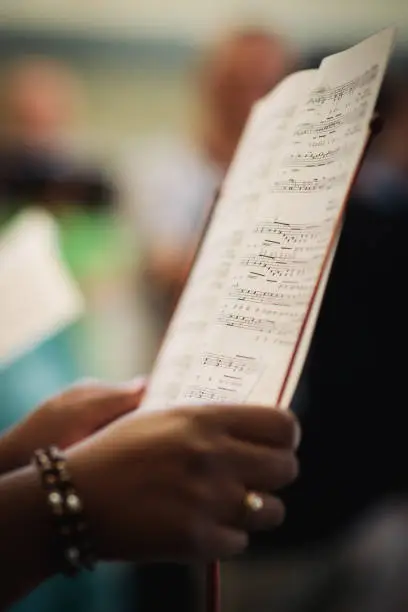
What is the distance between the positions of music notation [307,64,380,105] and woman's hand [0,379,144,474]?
274mm

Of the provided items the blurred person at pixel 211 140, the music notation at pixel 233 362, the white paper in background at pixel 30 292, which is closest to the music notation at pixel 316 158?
the music notation at pixel 233 362

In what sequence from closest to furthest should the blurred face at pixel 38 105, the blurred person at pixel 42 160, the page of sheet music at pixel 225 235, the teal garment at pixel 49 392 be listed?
the page of sheet music at pixel 225 235, the teal garment at pixel 49 392, the blurred person at pixel 42 160, the blurred face at pixel 38 105

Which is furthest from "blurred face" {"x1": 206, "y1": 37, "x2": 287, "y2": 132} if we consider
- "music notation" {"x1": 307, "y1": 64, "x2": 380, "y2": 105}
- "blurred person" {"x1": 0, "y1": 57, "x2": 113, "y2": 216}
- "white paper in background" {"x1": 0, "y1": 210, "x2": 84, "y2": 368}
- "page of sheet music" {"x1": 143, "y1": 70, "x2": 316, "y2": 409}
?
"music notation" {"x1": 307, "y1": 64, "x2": 380, "y2": 105}

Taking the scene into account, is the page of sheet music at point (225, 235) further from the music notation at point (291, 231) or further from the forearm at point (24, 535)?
the forearm at point (24, 535)

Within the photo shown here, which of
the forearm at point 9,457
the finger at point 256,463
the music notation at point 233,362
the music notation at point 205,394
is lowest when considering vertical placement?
the forearm at point 9,457

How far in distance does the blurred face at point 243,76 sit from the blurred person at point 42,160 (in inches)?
14.9

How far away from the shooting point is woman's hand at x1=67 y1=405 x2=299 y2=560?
0.47 metres

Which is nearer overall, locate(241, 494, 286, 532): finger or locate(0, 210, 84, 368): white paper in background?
locate(241, 494, 286, 532): finger

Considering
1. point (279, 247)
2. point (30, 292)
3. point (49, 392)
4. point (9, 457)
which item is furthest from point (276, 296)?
point (49, 392)

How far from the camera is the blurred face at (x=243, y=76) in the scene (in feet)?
5.10

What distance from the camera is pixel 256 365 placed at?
1.69 feet

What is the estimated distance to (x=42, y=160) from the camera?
2.18 metres

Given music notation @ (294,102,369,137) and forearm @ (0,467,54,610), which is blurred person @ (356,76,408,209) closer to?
music notation @ (294,102,369,137)

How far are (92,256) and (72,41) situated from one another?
2478 mm
